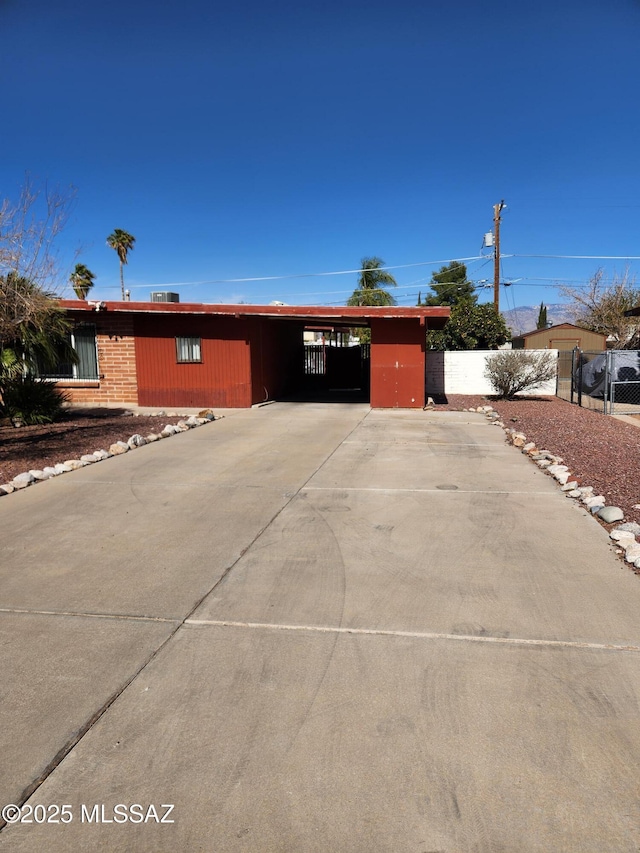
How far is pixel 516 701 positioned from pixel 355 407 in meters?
13.4

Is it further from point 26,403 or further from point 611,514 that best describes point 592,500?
point 26,403

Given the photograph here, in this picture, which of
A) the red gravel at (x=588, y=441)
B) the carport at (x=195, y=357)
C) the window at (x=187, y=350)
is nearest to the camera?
the red gravel at (x=588, y=441)

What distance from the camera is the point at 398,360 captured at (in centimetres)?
1545

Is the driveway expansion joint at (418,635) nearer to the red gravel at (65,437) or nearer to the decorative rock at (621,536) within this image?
the decorative rock at (621,536)

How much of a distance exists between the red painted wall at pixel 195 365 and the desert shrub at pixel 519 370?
Result: 24.2 ft

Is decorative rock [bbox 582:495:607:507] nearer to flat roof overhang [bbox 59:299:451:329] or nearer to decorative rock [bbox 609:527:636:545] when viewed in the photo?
decorative rock [bbox 609:527:636:545]

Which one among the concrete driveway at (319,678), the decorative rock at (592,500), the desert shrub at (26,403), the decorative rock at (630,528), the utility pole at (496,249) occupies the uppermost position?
the utility pole at (496,249)

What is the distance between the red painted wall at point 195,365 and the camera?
604 inches

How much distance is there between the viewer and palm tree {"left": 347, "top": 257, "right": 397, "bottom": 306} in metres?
39.3

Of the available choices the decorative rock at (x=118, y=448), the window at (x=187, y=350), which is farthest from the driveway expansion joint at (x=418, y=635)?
the window at (x=187, y=350)

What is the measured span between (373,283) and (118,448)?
32.7 meters

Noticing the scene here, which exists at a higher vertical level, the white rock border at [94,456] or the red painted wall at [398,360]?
the red painted wall at [398,360]

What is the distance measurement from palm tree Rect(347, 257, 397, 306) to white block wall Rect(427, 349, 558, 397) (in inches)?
748

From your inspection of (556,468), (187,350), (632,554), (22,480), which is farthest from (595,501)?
(187,350)
